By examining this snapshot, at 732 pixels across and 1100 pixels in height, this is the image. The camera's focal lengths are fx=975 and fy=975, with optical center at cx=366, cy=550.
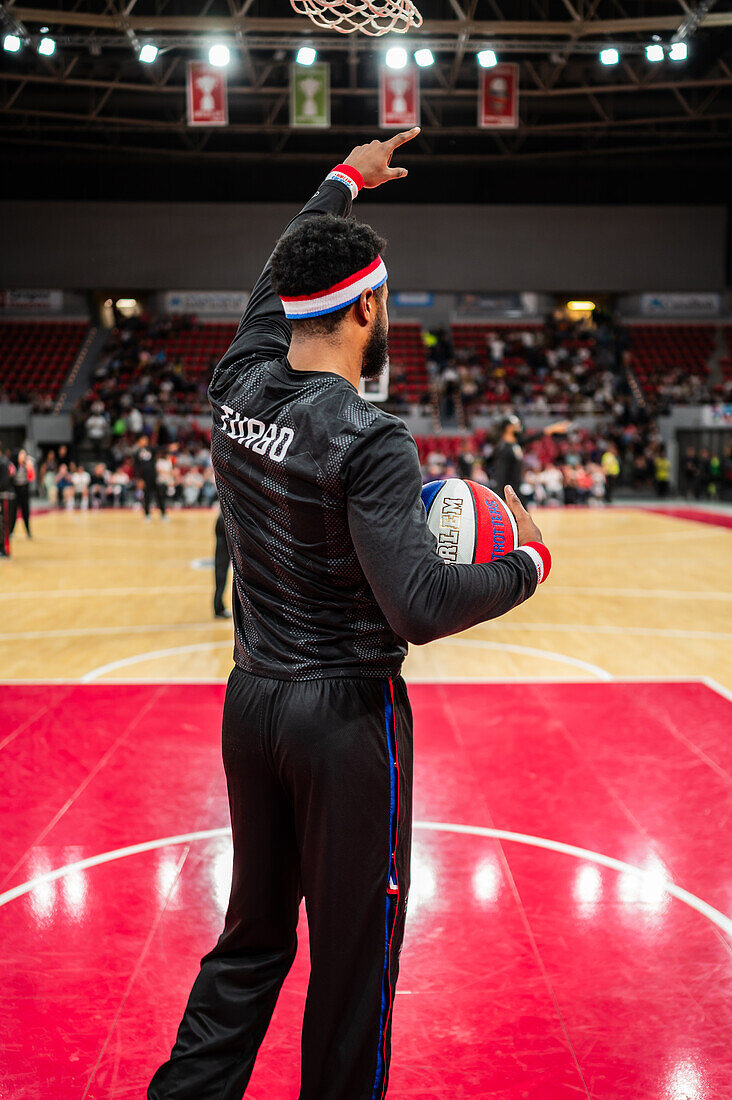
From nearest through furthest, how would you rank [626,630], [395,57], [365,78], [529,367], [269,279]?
[269,279] → [626,630] → [395,57] → [365,78] → [529,367]

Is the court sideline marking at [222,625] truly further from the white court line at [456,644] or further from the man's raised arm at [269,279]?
the man's raised arm at [269,279]

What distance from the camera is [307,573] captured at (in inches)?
74.8

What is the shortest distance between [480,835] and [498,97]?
16.5 meters

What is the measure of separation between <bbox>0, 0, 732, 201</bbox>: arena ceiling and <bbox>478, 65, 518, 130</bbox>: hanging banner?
0.79 m

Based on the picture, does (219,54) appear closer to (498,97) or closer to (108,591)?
(498,97)

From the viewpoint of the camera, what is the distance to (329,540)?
6.10 ft

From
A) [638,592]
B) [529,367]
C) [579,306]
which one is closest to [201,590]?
[638,592]

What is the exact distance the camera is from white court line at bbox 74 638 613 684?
7242 millimetres

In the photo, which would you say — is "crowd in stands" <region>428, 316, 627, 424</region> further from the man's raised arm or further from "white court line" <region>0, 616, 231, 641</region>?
the man's raised arm

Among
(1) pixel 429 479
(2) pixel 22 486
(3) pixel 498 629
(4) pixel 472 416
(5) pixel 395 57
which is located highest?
(5) pixel 395 57

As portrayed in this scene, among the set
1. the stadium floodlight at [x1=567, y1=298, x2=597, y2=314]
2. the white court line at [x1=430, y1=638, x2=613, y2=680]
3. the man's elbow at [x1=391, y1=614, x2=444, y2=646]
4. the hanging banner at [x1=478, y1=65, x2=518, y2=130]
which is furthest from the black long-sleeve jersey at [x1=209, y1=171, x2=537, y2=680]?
the stadium floodlight at [x1=567, y1=298, x2=597, y2=314]

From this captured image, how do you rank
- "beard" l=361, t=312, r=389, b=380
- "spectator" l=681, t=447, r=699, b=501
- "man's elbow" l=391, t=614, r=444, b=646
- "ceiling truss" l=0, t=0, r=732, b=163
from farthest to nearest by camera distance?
"spectator" l=681, t=447, r=699, b=501 < "ceiling truss" l=0, t=0, r=732, b=163 < "beard" l=361, t=312, r=389, b=380 < "man's elbow" l=391, t=614, r=444, b=646

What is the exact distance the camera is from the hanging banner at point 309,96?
675 inches

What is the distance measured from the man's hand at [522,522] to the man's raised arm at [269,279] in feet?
2.04
